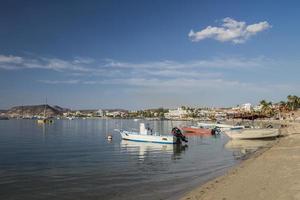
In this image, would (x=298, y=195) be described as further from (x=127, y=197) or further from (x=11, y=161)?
(x=11, y=161)

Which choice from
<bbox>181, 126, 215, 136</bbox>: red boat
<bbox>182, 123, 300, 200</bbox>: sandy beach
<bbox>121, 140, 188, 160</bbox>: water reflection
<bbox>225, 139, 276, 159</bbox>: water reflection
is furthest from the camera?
<bbox>181, 126, 215, 136</bbox>: red boat

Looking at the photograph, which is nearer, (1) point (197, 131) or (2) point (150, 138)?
(2) point (150, 138)

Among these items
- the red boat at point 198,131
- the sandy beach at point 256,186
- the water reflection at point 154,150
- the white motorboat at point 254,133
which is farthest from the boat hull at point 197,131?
the sandy beach at point 256,186

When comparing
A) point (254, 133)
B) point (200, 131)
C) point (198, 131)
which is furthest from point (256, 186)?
point (198, 131)

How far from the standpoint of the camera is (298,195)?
48.8ft

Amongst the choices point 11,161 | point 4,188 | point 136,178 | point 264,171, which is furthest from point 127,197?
point 11,161

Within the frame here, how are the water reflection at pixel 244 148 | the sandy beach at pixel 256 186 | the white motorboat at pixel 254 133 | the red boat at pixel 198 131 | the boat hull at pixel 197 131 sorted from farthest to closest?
1. the boat hull at pixel 197 131
2. the red boat at pixel 198 131
3. the white motorboat at pixel 254 133
4. the water reflection at pixel 244 148
5. the sandy beach at pixel 256 186

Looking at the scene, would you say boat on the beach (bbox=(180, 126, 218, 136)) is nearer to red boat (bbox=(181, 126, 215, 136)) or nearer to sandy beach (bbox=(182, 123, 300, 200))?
red boat (bbox=(181, 126, 215, 136))

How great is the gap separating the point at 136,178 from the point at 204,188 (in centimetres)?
699

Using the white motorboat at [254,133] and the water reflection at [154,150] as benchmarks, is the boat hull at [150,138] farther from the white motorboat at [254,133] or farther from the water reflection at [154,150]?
the white motorboat at [254,133]

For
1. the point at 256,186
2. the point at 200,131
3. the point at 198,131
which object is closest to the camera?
the point at 256,186

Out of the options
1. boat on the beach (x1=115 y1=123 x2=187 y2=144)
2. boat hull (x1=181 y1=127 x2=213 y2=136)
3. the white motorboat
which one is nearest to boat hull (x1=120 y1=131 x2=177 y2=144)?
boat on the beach (x1=115 y1=123 x2=187 y2=144)

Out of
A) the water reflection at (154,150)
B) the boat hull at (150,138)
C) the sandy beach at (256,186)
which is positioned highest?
the boat hull at (150,138)

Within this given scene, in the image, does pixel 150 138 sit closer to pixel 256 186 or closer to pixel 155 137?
pixel 155 137
